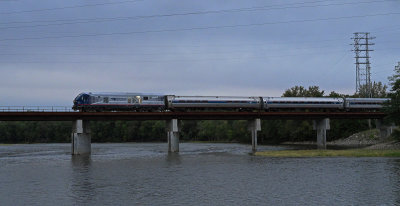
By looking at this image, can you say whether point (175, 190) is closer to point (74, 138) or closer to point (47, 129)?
point (74, 138)

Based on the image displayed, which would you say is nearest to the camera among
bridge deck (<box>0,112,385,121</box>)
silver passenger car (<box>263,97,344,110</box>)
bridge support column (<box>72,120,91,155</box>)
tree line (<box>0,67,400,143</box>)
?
bridge deck (<box>0,112,385,121</box>)

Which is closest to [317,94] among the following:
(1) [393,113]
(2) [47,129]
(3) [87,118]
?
(1) [393,113]

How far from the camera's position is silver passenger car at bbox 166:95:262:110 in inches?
3110

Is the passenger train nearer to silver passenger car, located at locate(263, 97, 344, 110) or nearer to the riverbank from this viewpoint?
silver passenger car, located at locate(263, 97, 344, 110)

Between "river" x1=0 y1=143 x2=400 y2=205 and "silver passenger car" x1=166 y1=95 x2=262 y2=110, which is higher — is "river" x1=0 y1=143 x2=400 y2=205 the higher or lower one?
the lower one

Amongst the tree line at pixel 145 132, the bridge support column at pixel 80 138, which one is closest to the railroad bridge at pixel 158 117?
the bridge support column at pixel 80 138

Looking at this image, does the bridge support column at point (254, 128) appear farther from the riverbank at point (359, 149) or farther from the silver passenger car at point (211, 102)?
the riverbank at point (359, 149)

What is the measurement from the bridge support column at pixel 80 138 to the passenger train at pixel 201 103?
308 centimetres

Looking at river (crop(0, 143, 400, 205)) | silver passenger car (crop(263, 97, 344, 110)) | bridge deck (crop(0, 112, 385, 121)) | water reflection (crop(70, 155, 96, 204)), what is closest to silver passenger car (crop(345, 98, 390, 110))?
bridge deck (crop(0, 112, 385, 121))

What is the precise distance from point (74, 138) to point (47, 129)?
12404cm

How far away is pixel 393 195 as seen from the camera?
2969 cm

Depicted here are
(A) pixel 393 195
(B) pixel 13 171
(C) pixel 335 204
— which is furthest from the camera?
(B) pixel 13 171

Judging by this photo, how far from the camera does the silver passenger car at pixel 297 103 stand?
85.9m

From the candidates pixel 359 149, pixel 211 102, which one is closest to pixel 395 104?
pixel 359 149
